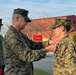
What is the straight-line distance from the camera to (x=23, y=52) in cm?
489

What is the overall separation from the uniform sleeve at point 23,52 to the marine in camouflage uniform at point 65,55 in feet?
0.84

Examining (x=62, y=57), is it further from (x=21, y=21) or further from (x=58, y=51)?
(x=21, y=21)

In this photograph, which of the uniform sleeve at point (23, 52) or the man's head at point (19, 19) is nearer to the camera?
the uniform sleeve at point (23, 52)

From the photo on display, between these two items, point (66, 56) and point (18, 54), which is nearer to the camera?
point (66, 56)

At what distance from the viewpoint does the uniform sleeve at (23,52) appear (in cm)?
484

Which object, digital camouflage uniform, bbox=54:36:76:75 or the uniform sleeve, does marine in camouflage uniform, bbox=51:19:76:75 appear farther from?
the uniform sleeve

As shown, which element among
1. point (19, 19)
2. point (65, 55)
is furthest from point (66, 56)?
point (19, 19)

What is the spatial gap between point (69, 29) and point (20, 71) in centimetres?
97

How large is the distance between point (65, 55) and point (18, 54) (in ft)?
2.17

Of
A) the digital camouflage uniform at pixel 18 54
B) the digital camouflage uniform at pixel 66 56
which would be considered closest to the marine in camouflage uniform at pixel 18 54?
the digital camouflage uniform at pixel 18 54

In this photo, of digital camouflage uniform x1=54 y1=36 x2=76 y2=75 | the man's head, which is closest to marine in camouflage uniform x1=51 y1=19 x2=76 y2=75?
digital camouflage uniform x1=54 y1=36 x2=76 y2=75

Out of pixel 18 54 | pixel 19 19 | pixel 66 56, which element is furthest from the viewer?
pixel 19 19

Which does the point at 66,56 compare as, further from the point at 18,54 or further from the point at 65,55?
the point at 18,54

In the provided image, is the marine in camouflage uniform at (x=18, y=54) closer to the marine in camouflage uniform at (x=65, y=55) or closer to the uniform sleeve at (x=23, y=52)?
the uniform sleeve at (x=23, y=52)
